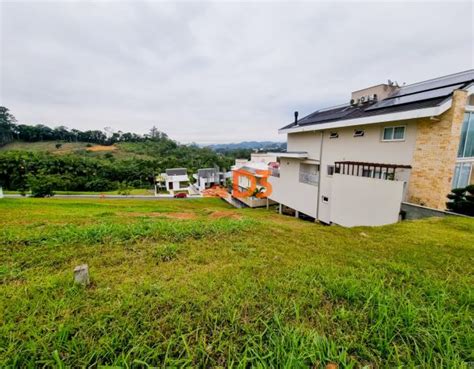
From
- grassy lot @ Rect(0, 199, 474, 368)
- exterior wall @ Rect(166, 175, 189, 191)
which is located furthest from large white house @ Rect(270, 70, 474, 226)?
exterior wall @ Rect(166, 175, 189, 191)

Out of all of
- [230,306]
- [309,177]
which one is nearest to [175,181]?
[309,177]

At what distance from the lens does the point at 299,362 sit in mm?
1190

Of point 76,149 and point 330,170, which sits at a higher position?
point 76,149

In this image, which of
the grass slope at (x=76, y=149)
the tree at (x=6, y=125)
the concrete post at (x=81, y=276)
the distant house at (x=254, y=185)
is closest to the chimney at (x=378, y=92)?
the distant house at (x=254, y=185)

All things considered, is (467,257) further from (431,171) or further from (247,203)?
(247,203)

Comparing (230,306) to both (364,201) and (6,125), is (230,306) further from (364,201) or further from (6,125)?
(6,125)

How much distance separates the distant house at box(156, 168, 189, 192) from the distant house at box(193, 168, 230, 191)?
244cm

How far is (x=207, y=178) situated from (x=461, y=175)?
34533 mm

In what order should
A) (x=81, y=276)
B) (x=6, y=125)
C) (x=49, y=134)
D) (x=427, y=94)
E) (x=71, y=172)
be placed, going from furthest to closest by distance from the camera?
(x=49, y=134) → (x=6, y=125) → (x=71, y=172) → (x=427, y=94) → (x=81, y=276)

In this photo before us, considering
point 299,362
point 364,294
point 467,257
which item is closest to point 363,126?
point 467,257

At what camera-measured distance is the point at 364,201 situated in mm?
7148

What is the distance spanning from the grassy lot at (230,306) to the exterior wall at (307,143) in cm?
809

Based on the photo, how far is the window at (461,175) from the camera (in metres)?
6.58

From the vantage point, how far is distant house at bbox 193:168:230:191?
37531 mm
